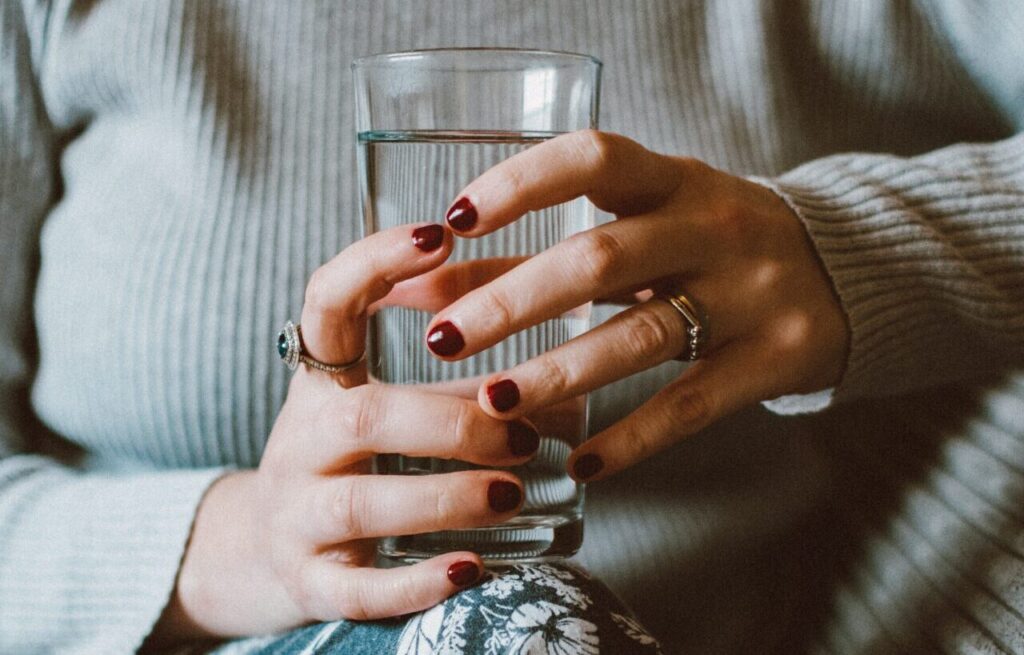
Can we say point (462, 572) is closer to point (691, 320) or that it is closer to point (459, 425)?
point (459, 425)

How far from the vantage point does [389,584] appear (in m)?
0.48

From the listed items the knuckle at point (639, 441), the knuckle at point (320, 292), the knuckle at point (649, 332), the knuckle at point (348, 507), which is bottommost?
the knuckle at point (348, 507)

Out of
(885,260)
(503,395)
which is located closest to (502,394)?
(503,395)

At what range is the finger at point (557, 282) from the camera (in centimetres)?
44

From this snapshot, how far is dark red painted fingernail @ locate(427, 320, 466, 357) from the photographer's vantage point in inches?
17.2

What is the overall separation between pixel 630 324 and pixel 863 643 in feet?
1.47

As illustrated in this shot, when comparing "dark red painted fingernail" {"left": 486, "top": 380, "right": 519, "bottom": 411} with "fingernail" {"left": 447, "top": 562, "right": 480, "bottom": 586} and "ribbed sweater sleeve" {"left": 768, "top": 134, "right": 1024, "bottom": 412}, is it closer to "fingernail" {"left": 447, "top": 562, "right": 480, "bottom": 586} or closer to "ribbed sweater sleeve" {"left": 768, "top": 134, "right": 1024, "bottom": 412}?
"fingernail" {"left": 447, "top": 562, "right": 480, "bottom": 586}

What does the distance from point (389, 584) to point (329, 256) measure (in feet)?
1.19

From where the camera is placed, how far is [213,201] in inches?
29.7

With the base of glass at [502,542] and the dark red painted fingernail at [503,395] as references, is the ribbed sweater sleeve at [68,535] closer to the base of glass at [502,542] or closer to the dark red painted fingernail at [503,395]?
the base of glass at [502,542]

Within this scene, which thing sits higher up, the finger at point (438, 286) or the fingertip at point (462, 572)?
the finger at point (438, 286)

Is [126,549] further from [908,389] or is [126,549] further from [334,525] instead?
[908,389]

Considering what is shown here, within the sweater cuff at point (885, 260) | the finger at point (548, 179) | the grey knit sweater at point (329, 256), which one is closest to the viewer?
the finger at point (548, 179)

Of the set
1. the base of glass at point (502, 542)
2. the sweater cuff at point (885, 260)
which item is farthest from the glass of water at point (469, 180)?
the sweater cuff at point (885, 260)
